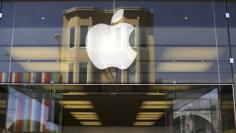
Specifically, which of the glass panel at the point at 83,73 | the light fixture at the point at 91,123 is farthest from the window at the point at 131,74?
the light fixture at the point at 91,123

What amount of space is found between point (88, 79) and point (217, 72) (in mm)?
2032

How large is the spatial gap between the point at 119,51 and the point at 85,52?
21.4 inches

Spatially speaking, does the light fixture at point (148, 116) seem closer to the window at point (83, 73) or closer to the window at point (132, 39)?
the window at point (132, 39)

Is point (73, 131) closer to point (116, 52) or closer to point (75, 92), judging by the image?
point (75, 92)

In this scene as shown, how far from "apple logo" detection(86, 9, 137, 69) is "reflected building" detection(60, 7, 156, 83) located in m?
0.07

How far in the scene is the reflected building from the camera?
21.2ft

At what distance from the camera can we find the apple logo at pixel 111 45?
6555 mm

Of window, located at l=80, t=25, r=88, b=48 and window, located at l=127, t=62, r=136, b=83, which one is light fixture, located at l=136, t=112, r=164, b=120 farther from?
window, located at l=80, t=25, r=88, b=48

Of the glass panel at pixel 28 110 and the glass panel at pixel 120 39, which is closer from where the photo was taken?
the glass panel at pixel 120 39

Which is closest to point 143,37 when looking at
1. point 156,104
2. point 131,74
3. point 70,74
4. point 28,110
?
point 131,74

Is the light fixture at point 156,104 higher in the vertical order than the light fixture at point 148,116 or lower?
higher

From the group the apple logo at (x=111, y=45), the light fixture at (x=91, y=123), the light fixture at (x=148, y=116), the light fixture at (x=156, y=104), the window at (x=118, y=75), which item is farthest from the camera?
the light fixture at (x=91, y=123)

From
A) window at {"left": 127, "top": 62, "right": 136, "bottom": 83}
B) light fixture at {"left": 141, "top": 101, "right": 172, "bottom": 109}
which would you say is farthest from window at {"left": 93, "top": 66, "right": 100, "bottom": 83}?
light fixture at {"left": 141, "top": 101, "right": 172, "bottom": 109}

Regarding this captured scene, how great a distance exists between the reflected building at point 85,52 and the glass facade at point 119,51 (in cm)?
2
